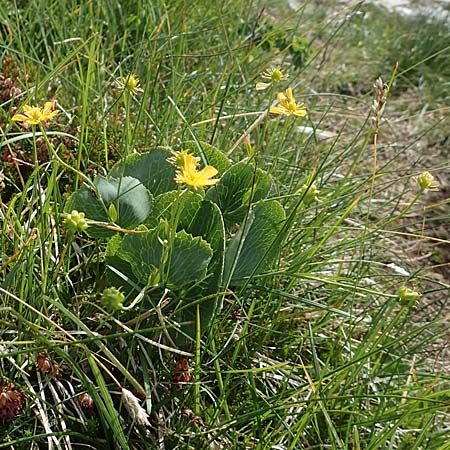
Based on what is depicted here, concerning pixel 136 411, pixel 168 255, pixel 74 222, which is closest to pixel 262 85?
pixel 168 255

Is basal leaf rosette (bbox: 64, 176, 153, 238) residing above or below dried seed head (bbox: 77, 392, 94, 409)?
above

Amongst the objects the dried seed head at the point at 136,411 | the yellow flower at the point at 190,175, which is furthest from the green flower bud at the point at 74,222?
the dried seed head at the point at 136,411

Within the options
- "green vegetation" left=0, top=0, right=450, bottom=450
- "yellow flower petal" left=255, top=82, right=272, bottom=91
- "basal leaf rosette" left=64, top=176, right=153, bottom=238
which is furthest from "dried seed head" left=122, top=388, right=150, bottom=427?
"yellow flower petal" left=255, top=82, right=272, bottom=91

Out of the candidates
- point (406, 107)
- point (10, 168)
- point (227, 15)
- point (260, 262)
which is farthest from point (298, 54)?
point (260, 262)

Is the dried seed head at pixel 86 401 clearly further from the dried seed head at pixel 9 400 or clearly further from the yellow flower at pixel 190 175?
the yellow flower at pixel 190 175

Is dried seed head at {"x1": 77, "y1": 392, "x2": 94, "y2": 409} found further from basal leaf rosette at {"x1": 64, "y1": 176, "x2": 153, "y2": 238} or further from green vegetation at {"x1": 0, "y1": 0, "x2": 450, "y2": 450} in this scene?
basal leaf rosette at {"x1": 64, "y1": 176, "x2": 153, "y2": 238}

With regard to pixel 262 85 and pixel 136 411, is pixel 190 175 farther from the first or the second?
pixel 262 85

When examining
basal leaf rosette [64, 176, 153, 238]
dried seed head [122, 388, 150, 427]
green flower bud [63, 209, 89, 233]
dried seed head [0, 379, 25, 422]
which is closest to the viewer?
dried seed head [122, 388, 150, 427]

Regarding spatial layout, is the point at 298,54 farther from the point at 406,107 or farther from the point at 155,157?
the point at 155,157
